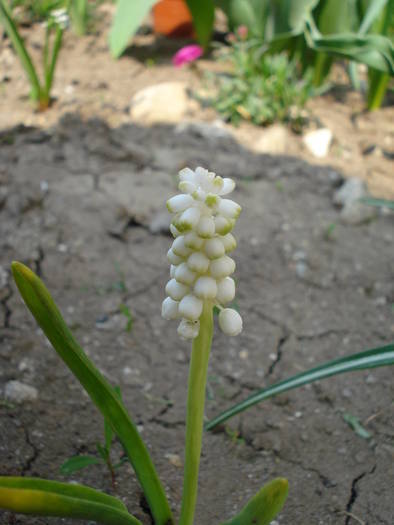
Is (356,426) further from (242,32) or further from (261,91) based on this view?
(242,32)

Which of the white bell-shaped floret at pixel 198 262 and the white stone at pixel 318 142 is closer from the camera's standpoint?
the white bell-shaped floret at pixel 198 262

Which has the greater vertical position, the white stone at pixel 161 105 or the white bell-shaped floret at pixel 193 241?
the white bell-shaped floret at pixel 193 241

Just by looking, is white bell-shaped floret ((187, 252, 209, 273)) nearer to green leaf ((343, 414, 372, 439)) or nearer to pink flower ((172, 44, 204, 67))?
green leaf ((343, 414, 372, 439))

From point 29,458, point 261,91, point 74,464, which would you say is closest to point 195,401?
point 74,464

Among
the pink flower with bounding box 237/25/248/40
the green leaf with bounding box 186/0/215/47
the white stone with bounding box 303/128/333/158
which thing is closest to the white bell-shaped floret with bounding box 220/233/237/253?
the white stone with bounding box 303/128/333/158

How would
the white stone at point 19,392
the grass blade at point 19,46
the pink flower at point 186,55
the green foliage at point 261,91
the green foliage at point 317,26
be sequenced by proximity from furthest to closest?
the pink flower at point 186,55 → the green foliage at point 261,91 → the grass blade at point 19,46 → the green foliage at point 317,26 → the white stone at point 19,392

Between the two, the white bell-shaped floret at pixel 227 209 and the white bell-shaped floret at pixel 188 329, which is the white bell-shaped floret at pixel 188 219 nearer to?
the white bell-shaped floret at pixel 227 209

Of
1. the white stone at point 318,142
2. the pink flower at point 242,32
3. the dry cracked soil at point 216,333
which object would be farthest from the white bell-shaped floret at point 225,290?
the pink flower at point 242,32

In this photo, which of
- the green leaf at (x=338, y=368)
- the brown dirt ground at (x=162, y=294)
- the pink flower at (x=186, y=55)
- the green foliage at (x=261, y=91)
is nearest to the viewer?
the green leaf at (x=338, y=368)
